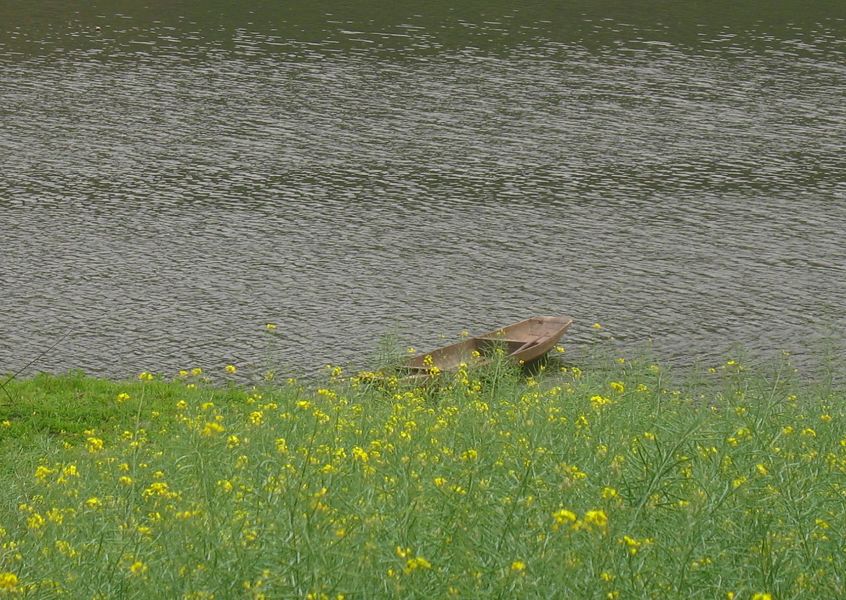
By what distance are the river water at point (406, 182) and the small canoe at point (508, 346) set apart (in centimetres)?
118

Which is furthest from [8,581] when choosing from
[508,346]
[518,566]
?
[508,346]

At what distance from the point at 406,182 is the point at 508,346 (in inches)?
799

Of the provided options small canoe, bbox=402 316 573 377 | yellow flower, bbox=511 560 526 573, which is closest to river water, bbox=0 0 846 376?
small canoe, bbox=402 316 573 377

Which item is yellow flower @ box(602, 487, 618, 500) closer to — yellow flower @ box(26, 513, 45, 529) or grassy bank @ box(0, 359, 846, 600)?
grassy bank @ box(0, 359, 846, 600)

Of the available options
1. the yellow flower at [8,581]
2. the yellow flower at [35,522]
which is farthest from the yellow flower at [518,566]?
the yellow flower at [35,522]

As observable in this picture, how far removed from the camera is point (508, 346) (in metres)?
33.2

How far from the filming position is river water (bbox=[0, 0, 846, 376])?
119 feet

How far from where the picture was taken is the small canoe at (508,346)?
30.7 m

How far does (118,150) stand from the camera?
185 ft

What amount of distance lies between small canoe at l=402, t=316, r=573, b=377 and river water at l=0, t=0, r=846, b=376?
118 centimetres

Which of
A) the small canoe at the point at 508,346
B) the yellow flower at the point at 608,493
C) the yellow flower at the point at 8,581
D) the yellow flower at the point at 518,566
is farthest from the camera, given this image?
the small canoe at the point at 508,346

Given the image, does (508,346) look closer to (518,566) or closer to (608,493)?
(608,493)

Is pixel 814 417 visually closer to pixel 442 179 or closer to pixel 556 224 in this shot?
pixel 556 224

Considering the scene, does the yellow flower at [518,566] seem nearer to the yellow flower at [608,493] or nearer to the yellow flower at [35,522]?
the yellow flower at [608,493]
